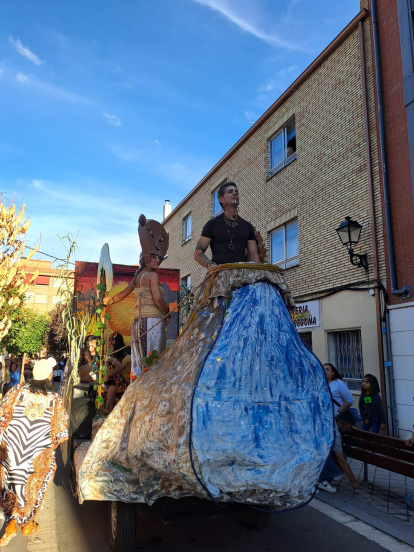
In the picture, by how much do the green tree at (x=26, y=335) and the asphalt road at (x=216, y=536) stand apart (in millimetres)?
6435

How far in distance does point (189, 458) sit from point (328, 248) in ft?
28.7

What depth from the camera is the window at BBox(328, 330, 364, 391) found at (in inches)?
376

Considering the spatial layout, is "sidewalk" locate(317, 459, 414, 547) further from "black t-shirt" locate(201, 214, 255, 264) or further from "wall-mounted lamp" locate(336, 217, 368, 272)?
"wall-mounted lamp" locate(336, 217, 368, 272)

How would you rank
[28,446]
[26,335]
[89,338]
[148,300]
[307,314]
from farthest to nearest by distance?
[26,335] → [307,314] → [89,338] → [148,300] → [28,446]

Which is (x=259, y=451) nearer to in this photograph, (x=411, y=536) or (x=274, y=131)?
(x=411, y=536)

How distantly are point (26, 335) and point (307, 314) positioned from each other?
34.5 ft

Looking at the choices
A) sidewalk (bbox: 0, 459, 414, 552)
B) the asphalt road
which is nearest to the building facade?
sidewalk (bbox: 0, 459, 414, 552)

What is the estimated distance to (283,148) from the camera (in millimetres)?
12961

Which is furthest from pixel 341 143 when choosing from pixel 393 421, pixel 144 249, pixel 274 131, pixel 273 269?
pixel 273 269

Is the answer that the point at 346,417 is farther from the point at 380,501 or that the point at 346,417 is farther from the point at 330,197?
the point at 330,197

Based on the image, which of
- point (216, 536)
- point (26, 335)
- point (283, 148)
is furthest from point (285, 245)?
point (26, 335)

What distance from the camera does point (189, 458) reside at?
8.09 ft

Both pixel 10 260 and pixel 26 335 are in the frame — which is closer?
pixel 10 260

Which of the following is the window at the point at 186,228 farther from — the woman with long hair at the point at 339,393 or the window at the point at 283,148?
the woman with long hair at the point at 339,393
